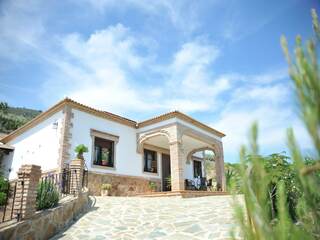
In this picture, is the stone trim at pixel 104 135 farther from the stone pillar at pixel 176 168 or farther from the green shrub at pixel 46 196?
the green shrub at pixel 46 196

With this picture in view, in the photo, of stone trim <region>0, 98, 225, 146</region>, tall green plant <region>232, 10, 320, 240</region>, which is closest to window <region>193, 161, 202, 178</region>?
stone trim <region>0, 98, 225, 146</region>

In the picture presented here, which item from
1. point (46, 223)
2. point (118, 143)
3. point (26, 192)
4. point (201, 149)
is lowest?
point (46, 223)

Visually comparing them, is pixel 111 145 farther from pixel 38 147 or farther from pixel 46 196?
pixel 46 196

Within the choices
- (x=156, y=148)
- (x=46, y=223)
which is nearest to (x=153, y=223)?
(x=46, y=223)

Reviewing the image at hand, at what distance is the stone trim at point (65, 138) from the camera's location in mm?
12453

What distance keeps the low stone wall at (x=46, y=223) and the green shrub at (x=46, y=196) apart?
0.69ft

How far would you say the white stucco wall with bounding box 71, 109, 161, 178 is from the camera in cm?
1358

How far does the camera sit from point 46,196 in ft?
23.5

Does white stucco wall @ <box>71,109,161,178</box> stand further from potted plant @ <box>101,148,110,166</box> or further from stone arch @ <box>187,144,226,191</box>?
stone arch @ <box>187,144,226,191</box>

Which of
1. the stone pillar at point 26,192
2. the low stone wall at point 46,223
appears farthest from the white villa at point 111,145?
the stone pillar at point 26,192

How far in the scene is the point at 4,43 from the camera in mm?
9469

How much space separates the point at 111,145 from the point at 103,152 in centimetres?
70

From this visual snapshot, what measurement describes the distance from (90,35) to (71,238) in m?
5.76

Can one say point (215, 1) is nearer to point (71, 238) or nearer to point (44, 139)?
point (71, 238)
